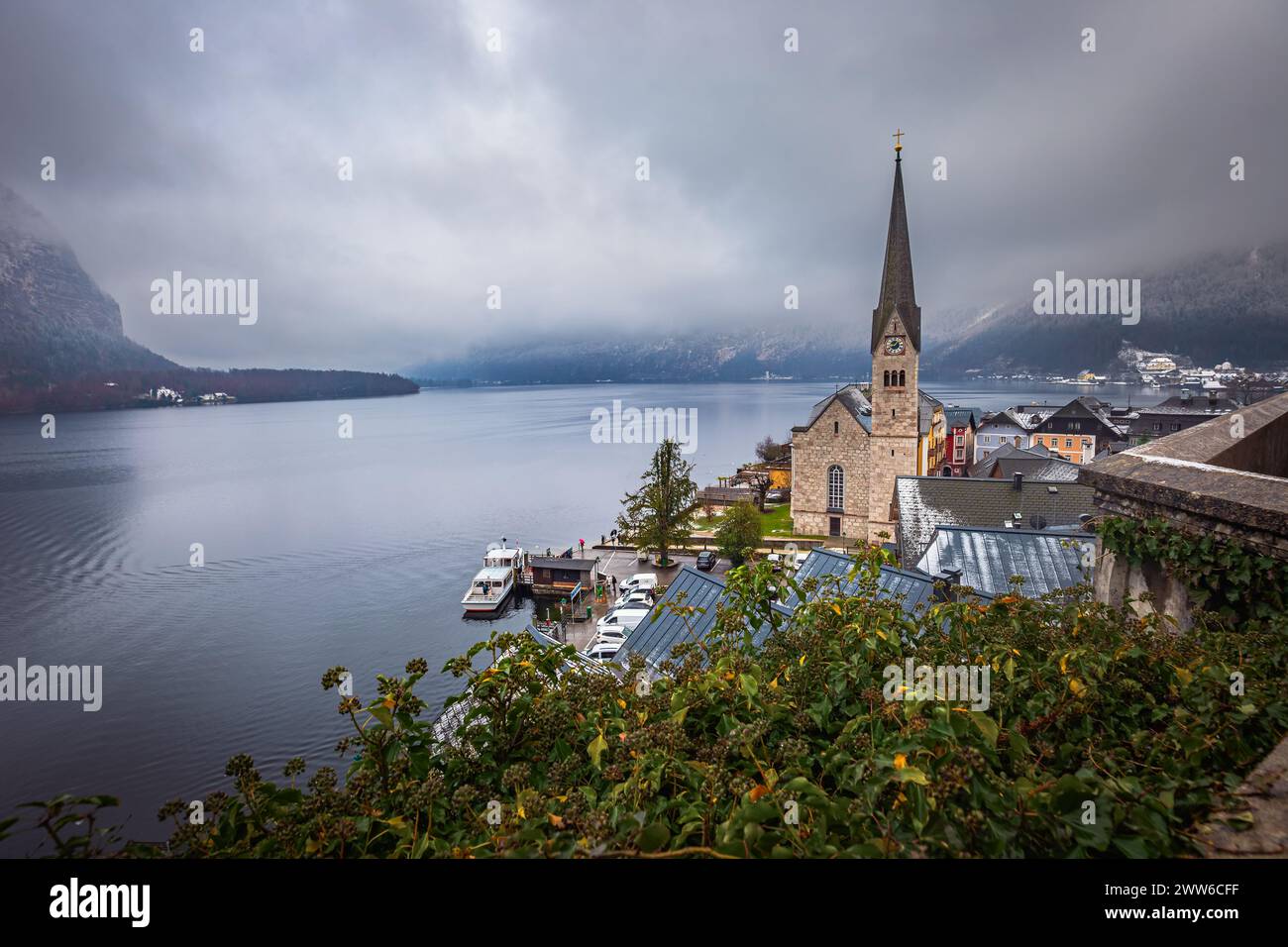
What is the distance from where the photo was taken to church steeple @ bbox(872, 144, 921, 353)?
38.9 meters

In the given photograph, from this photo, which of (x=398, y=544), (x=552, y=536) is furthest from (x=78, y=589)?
(x=552, y=536)

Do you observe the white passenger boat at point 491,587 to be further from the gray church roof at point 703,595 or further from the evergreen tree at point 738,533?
the gray church roof at point 703,595

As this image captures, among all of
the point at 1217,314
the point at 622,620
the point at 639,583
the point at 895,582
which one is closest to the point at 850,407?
the point at 639,583

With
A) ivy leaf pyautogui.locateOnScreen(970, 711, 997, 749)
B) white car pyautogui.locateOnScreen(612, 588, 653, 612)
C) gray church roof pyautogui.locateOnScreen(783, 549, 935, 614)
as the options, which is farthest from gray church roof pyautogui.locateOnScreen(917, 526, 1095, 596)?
white car pyautogui.locateOnScreen(612, 588, 653, 612)

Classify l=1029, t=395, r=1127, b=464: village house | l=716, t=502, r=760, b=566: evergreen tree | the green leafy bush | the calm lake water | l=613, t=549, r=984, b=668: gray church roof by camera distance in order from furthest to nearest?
l=1029, t=395, r=1127, b=464: village house, l=716, t=502, r=760, b=566: evergreen tree, the calm lake water, l=613, t=549, r=984, b=668: gray church roof, the green leafy bush

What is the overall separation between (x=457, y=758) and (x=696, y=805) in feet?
4.14

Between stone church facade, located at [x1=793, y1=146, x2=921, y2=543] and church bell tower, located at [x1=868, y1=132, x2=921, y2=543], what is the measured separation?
58mm

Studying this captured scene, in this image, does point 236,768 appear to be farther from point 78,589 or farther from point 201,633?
point 78,589

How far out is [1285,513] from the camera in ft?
12.8

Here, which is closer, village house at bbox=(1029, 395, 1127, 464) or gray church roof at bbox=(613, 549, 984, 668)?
gray church roof at bbox=(613, 549, 984, 668)

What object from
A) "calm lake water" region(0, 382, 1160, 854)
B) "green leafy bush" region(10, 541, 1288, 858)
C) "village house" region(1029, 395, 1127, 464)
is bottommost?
"calm lake water" region(0, 382, 1160, 854)

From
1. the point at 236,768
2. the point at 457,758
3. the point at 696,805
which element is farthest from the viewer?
the point at 457,758

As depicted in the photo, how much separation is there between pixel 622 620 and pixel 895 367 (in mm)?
24526

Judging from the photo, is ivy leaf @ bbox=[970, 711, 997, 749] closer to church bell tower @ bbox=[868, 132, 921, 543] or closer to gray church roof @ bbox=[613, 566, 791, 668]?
gray church roof @ bbox=[613, 566, 791, 668]
